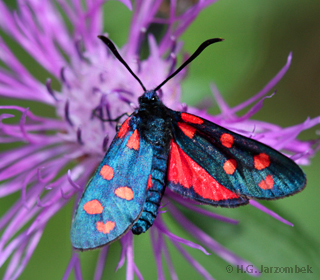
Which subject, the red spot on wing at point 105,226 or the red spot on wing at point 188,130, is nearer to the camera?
the red spot on wing at point 105,226

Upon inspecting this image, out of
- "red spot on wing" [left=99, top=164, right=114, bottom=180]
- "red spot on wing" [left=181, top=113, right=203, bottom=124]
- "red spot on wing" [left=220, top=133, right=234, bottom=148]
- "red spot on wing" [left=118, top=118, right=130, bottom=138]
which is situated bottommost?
"red spot on wing" [left=99, top=164, right=114, bottom=180]

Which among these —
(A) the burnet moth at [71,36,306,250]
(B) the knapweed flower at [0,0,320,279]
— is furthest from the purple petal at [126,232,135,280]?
(A) the burnet moth at [71,36,306,250]

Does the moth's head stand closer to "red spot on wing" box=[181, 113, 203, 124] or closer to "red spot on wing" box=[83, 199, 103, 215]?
"red spot on wing" box=[181, 113, 203, 124]

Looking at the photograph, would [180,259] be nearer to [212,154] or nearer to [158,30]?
[212,154]

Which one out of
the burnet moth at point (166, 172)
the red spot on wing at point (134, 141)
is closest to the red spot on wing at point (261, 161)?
the burnet moth at point (166, 172)

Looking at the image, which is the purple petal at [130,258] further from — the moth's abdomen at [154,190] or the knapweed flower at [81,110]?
the moth's abdomen at [154,190]

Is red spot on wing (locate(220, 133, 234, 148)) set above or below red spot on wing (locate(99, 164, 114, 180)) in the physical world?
above
